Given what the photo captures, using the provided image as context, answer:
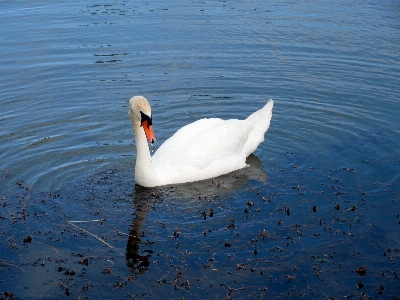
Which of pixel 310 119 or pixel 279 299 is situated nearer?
pixel 279 299

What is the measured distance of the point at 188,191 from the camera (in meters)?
11.1

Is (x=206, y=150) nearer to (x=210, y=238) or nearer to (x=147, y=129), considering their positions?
(x=147, y=129)

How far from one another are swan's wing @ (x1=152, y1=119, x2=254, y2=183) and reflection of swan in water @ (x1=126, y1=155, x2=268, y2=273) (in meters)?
0.16

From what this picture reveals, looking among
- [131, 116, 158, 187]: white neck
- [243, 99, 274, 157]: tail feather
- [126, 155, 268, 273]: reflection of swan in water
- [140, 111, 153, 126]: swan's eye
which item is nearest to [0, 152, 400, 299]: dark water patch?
[126, 155, 268, 273]: reflection of swan in water

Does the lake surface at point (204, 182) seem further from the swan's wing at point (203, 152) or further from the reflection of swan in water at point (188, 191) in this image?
the swan's wing at point (203, 152)

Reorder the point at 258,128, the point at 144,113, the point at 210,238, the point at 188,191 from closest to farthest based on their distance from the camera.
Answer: the point at 210,238
the point at 144,113
the point at 188,191
the point at 258,128

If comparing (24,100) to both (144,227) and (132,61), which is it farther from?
(144,227)

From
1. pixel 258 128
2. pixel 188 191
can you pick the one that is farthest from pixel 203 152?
pixel 258 128

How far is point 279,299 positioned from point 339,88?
8276 millimetres

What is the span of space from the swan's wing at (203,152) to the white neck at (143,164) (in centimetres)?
23

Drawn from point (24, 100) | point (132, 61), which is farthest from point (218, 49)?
point (24, 100)

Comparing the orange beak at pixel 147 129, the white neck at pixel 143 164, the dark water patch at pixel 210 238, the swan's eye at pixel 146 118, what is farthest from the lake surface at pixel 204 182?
the swan's eye at pixel 146 118

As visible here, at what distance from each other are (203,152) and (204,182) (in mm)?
510

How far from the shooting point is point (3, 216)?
10.1 metres
